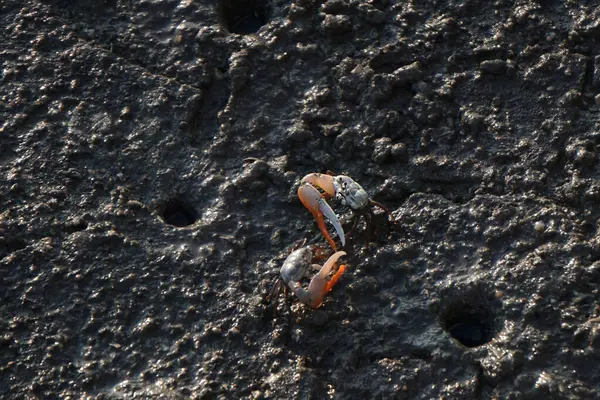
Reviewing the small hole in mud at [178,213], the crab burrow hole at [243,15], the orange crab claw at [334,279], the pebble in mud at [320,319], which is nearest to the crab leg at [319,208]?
the orange crab claw at [334,279]

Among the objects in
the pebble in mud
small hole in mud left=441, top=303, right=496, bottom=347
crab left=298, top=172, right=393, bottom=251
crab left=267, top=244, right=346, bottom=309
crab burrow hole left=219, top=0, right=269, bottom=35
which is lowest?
small hole in mud left=441, top=303, right=496, bottom=347

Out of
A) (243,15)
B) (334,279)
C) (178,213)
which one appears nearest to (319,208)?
(334,279)

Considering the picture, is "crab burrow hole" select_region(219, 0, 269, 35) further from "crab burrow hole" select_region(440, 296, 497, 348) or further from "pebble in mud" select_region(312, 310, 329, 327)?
"crab burrow hole" select_region(440, 296, 497, 348)

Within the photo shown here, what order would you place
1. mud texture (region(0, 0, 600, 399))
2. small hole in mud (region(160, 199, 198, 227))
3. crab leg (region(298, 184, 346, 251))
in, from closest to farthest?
mud texture (region(0, 0, 600, 399)), crab leg (region(298, 184, 346, 251)), small hole in mud (region(160, 199, 198, 227))

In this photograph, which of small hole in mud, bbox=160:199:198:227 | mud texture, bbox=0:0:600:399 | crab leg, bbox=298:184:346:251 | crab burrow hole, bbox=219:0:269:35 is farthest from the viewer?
crab burrow hole, bbox=219:0:269:35

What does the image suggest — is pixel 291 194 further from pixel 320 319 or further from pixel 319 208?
pixel 320 319

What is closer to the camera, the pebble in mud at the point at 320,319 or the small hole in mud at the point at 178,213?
the pebble in mud at the point at 320,319

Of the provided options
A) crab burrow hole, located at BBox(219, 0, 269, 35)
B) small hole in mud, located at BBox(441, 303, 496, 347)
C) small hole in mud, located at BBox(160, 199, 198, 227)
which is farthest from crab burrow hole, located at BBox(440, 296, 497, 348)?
crab burrow hole, located at BBox(219, 0, 269, 35)

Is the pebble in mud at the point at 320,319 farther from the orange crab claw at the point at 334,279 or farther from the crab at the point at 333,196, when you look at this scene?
the crab at the point at 333,196
